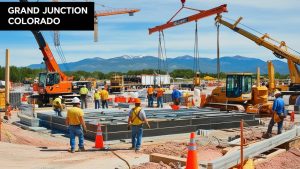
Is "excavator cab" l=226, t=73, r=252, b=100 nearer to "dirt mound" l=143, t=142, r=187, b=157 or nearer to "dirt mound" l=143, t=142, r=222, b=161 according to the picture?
"dirt mound" l=143, t=142, r=187, b=157

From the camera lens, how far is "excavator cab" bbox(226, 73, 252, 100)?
24.1 metres

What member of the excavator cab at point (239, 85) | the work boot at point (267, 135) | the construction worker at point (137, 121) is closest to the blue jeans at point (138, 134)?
the construction worker at point (137, 121)

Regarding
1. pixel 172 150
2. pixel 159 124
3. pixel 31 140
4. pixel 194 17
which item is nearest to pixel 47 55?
pixel 194 17

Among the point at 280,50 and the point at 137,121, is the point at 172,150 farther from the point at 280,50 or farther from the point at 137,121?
the point at 280,50

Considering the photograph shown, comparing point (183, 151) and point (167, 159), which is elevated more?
point (167, 159)

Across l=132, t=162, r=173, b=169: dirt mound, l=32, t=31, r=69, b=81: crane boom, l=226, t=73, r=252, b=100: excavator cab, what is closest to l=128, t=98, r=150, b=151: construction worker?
l=132, t=162, r=173, b=169: dirt mound

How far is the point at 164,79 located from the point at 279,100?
54.5 metres

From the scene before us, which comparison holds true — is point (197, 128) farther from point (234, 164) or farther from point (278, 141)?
point (234, 164)

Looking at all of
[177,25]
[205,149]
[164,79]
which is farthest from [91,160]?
[164,79]

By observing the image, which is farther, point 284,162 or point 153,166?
point 284,162

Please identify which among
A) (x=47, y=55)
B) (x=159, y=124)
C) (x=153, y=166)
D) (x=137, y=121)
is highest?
(x=47, y=55)

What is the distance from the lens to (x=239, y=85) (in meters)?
24.1

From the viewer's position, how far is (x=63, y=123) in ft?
55.8

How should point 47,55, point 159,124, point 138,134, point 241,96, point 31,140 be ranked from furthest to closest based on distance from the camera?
point 47,55, point 241,96, point 159,124, point 31,140, point 138,134
